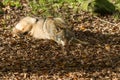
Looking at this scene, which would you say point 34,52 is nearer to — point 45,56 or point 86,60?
A: point 45,56

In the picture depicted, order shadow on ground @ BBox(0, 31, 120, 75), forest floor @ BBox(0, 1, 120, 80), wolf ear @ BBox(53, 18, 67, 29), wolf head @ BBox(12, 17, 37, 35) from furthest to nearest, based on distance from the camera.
Result: wolf head @ BBox(12, 17, 37, 35), wolf ear @ BBox(53, 18, 67, 29), shadow on ground @ BBox(0, 31, 120, 75), forest floor @ BBox(0, 1, 120, 80)

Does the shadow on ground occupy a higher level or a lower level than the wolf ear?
lower

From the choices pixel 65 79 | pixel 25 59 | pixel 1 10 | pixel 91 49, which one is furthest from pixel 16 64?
pixel 1 10

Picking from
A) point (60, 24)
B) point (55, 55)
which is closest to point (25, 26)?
point (60, 24)

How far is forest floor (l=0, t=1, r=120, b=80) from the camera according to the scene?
304 inches

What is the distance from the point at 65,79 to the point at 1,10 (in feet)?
12.6

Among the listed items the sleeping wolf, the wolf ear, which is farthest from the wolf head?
the wolf ear

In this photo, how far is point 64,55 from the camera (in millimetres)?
8492

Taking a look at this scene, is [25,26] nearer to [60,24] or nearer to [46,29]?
[46,29]

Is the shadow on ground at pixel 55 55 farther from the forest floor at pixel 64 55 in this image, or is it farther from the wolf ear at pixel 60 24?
the wolf ear at pixel 60 24

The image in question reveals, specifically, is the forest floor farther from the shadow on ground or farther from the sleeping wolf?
the sleeping wolf

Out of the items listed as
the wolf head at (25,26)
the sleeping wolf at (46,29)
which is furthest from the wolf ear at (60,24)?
the wolf head at (25,26)

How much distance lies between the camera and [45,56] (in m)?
8.41

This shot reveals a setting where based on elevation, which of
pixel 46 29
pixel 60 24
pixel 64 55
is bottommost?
pixel 64 55
